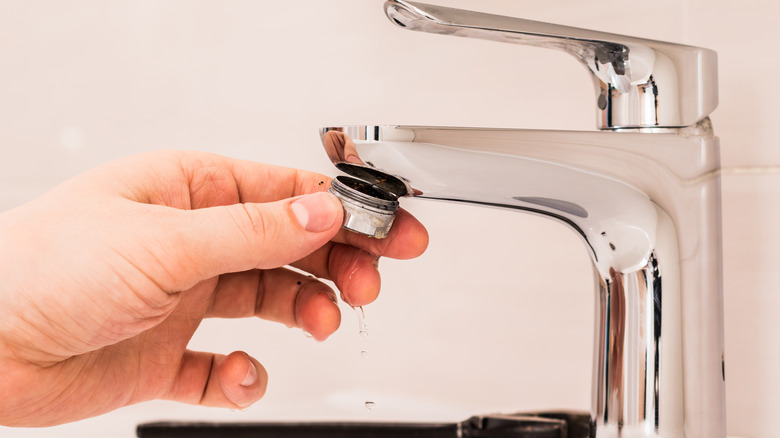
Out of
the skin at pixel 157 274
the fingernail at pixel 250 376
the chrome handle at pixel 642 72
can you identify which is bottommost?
the fingernail at pixel 250 376

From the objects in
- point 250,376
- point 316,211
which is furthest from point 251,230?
point 250,376

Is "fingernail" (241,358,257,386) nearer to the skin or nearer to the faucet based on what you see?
the skin

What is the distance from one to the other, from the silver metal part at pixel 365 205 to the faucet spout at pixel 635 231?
1 centimetres

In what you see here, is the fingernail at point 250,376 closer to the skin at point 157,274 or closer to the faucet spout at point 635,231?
the skin at point 157,274

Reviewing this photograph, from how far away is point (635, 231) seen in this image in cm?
33

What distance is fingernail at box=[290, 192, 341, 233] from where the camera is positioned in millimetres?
327

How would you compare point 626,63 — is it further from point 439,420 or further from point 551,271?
point 439,420

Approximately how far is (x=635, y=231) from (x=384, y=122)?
0.25 meters

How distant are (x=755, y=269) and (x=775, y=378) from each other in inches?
3.3

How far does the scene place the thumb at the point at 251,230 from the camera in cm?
33

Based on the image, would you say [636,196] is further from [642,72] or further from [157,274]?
[157,274]

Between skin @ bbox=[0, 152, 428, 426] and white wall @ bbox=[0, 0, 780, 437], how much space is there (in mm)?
77

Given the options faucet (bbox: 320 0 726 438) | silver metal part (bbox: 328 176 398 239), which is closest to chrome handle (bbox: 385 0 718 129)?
faucet (bbox: 320 0 726 438)

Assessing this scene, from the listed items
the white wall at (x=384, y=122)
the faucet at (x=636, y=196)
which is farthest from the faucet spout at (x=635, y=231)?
the white wall at (x=384, y=122)
